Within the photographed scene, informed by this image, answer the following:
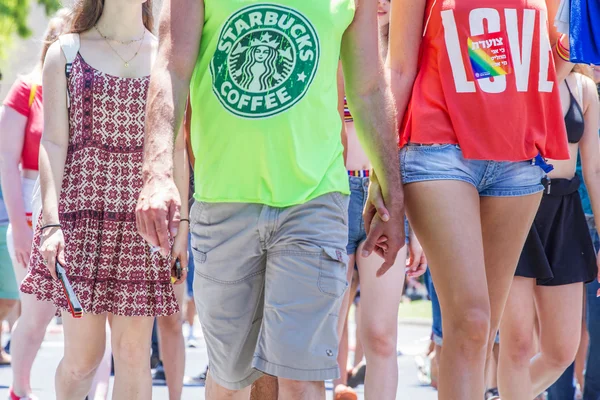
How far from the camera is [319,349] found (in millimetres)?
3336

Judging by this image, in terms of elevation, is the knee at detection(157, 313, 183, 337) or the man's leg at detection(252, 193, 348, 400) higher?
the man's leg at detection(252, 193, 348, 400)

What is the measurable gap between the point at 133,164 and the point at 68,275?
0.58 m

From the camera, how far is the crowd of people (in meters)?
3.33

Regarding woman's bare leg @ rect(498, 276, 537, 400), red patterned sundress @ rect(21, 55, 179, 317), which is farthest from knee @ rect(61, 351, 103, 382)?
woman's bare leg @ rect(498, 276, 537, 400)

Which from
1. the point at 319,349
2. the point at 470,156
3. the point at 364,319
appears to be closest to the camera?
the point at 319,349

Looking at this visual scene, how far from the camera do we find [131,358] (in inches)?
175

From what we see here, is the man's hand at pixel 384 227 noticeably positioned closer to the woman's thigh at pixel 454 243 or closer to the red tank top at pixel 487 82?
the woman's thigh at pixel 454 243

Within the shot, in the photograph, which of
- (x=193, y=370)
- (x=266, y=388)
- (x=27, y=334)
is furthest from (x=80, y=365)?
(x=193, y=370)

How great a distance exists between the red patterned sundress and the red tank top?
1.43 metres

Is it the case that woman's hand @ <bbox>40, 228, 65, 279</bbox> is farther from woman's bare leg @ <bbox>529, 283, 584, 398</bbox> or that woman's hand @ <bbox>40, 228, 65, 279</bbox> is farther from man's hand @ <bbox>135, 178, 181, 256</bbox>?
woman's bare leg @ <bbox>529, 283, 584, 398</bbox>

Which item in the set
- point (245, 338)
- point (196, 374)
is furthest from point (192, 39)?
point (196, 374)

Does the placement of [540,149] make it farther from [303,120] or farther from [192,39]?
[192,39]

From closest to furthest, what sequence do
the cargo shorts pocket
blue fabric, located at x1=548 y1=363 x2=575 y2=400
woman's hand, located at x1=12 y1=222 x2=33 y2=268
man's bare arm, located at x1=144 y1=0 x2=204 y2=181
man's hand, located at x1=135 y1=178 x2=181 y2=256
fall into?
man's hand, located at x1=135 y1=178 x2=181 y2=256
man's bare arm, located at x1=144 y1=0 x2=204 y2=181
the cargo shorts pocket
woman's hand, located at x1=12 y1=222 x2=33 y2=268
blue fabric, located at x1=548 y1=363 x2=575 y2=400

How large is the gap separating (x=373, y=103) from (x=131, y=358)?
1.71m
